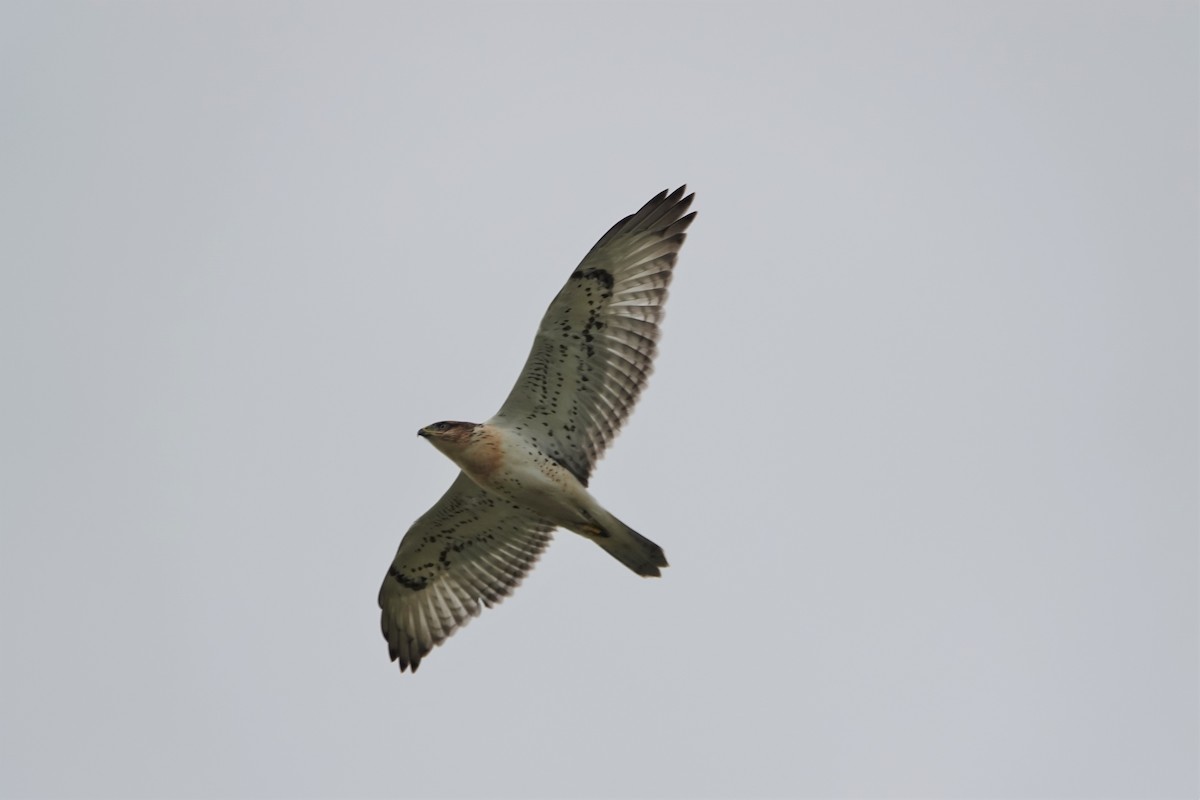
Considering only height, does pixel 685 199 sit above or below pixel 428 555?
above

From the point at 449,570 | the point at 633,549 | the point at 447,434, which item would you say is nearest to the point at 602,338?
the point at 447,434

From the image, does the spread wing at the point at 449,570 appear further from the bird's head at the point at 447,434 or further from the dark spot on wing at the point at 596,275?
the dark spot on wing at the point at 596,275

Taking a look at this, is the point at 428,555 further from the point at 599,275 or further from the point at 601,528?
the point at 599,275

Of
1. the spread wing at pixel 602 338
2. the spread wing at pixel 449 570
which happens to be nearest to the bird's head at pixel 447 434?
the spread wing at pixel 602 338

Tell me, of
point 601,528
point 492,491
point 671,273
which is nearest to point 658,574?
Answer: point 601,528

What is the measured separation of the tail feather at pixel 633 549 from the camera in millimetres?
13047

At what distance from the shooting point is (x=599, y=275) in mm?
13266

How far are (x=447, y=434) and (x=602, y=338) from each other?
1564 millimetres

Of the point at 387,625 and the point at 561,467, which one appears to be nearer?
the point at 561,467

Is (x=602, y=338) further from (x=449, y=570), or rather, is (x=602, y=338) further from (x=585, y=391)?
(x=449, y=570)

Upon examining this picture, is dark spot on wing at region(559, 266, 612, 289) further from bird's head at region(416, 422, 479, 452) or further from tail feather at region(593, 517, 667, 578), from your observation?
tail feather at region(593, 517, 667, 578)

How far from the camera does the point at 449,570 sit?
1485 cm

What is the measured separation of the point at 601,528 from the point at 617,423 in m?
0.94

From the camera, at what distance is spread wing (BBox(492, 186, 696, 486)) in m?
13.3
